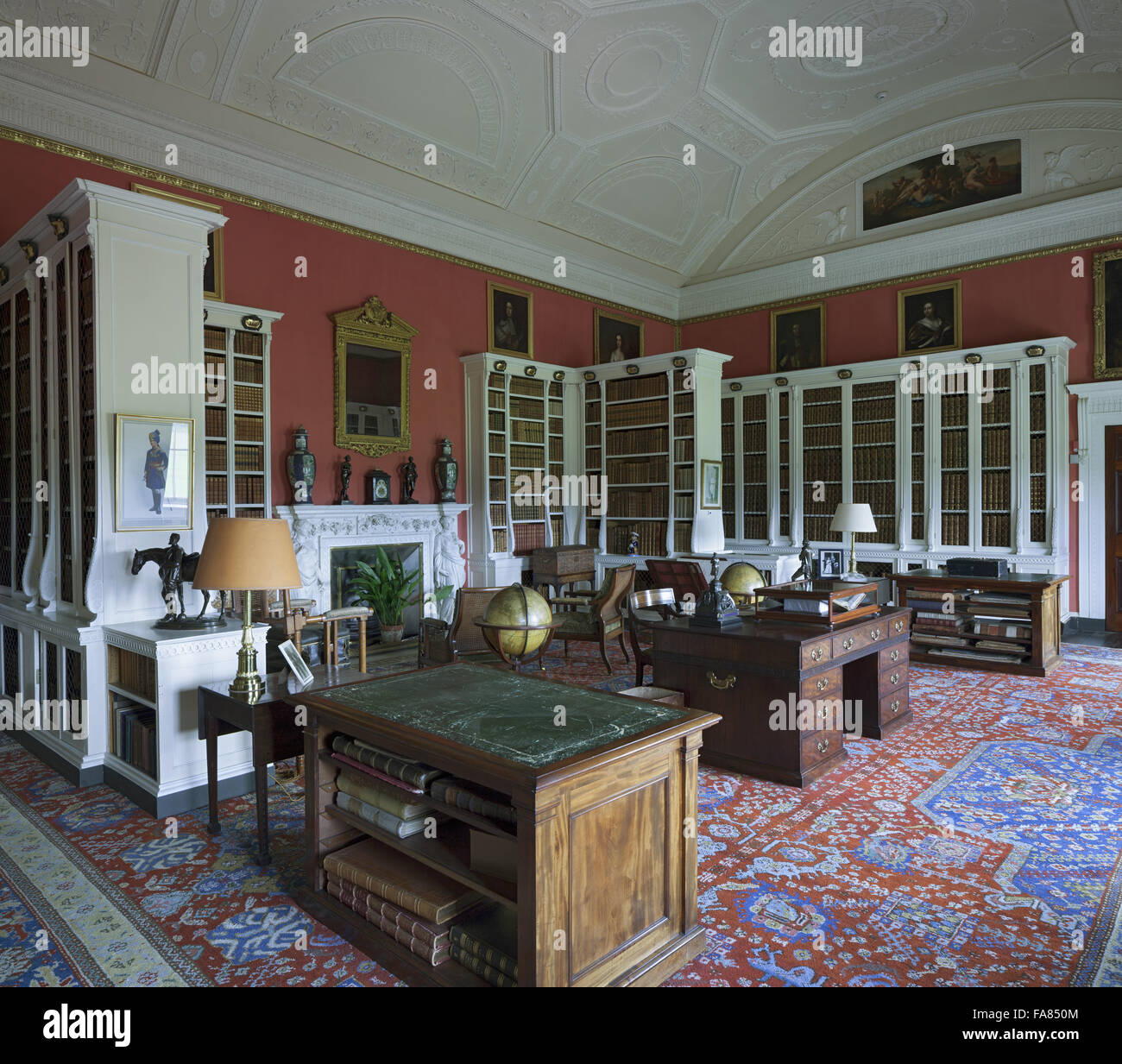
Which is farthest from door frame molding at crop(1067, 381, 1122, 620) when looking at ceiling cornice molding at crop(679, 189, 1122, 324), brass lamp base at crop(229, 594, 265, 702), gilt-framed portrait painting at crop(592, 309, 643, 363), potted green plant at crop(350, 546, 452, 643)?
brass lamp base at crop(229, 594, 265, 702)

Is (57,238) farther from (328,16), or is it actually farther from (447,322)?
(447,322)

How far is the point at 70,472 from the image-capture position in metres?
4.93

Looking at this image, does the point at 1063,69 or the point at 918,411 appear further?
the point at 918,411

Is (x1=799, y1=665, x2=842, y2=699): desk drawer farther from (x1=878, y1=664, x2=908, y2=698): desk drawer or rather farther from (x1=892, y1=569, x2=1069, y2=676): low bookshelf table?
(x1=892, y1=569, x2=1069, y2=676): low bookshelf table

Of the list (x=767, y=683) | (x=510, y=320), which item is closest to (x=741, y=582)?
(x=767, y=683)

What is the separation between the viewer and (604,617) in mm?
7715

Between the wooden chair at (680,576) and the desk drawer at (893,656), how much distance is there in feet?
7.41

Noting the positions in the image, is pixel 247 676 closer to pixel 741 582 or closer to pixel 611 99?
pixel 741 582

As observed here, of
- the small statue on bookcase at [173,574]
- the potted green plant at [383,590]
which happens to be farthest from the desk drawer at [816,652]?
the potted green plant at [383,590]

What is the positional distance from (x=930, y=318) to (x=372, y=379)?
7.64 meters

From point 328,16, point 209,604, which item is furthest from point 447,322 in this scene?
point 209,604

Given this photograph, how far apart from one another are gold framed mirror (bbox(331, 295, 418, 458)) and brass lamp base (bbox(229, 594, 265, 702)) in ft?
16.7

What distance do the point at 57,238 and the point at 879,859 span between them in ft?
19.9

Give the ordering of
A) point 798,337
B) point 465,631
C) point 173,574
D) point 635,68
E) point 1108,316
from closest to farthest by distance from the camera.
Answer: point 173,574
point 465,631
point 635,68
point 1108,316
point 798,337
